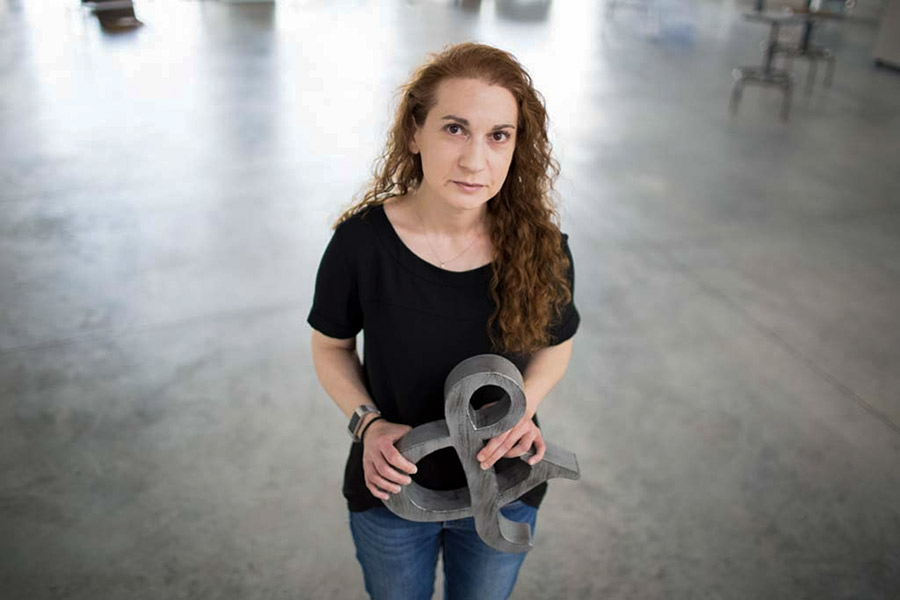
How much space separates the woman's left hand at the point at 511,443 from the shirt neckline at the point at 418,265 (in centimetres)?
30

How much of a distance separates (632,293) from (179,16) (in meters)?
8.66

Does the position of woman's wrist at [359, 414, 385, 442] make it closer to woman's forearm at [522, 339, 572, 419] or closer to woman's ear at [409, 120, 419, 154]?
woman's forearm at [522, 339, 572, 419]

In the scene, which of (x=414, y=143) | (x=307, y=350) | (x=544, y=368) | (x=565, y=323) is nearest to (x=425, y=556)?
(x=544, y=368)

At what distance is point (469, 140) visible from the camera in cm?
140

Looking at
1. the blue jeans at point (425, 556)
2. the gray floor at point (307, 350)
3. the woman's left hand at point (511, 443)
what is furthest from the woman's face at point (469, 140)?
the gray floor at point (307, 350)

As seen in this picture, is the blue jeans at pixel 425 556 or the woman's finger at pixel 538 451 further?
the blue jeans at pixel 425 556

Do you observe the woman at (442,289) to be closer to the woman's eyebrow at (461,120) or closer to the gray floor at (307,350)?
the woman's eyebrow at (461,120)

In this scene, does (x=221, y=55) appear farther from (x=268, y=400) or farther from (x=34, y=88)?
(x=268, y=400)

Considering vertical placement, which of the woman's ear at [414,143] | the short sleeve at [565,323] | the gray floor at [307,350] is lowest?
the gray floor at [307,350]

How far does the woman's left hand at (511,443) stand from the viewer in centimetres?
141

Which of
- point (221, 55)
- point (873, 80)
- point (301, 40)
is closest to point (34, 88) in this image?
point (221, 55)

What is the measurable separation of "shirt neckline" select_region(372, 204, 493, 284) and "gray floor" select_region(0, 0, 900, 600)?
1491 mm

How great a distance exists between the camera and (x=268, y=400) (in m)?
3.37

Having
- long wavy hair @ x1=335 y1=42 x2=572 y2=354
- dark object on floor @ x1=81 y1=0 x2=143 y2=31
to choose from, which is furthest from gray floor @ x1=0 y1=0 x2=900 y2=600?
dark object on floor @ x1=81 y1=0 x2=143 y2=31
